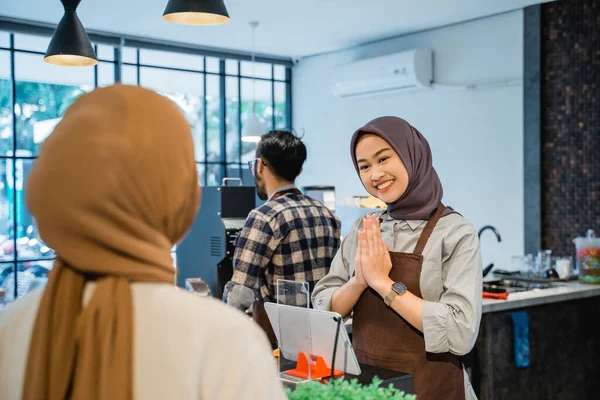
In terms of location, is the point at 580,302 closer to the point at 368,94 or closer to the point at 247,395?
the point at 247,395

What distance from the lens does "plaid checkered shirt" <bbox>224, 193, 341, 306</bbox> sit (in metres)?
2.87

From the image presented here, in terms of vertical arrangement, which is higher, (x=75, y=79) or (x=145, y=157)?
(x=75, y=79)

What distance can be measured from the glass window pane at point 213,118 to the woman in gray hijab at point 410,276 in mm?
7347

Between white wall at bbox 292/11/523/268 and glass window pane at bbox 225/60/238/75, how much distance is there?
174 cm

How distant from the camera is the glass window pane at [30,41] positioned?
25.6 ft

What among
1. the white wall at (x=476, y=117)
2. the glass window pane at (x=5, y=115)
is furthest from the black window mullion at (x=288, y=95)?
the glass window pane at (x=5, y=115)

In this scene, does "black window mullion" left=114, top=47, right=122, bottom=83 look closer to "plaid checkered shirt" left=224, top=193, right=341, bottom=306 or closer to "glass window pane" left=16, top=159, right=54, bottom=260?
"glass window pane" left=16, top=159, right=54, bottom=260

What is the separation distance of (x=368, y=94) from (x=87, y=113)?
25.4 feet

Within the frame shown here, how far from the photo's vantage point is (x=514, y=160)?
22.9 ft

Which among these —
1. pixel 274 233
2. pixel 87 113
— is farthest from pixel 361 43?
pixel 87 113

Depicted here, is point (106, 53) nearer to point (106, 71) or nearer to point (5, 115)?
point (106, 71)

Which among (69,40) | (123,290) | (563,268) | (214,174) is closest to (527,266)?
(563,268)

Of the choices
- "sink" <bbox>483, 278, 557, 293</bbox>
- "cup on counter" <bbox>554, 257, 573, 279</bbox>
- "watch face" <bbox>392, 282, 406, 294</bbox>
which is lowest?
"sink" <bbox>483, 278, 557, 293</bbox>

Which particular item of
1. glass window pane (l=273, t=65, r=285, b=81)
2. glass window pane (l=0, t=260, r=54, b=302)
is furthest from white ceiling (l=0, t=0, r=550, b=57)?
glass window pane (l=0, t=260, r=54, b=302)
